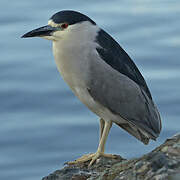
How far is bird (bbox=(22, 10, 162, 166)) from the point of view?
630 centimetres

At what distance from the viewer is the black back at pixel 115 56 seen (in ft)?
21.0

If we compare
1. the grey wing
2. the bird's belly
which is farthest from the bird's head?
the bird's belly

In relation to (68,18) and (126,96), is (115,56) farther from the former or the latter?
(68,18)

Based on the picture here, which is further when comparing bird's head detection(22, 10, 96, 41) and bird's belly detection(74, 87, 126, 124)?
bird's belly detection(74, 87, 126, 124)

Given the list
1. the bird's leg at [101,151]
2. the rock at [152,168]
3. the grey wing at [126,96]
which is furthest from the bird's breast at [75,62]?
the rock at [152,168]

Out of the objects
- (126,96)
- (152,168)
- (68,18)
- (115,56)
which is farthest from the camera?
(126,96)

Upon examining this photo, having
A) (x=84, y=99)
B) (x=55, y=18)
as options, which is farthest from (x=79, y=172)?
(x=55, y=18)

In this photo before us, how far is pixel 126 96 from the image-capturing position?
6.78 m

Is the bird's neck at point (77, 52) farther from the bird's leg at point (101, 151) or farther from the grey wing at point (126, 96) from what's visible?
the bird's leg at point (101, 151)

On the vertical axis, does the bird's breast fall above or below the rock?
above

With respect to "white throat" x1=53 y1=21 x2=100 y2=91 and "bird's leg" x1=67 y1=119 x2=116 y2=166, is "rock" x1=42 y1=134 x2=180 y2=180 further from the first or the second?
"white throat" x1=53 y1=21 x2=100 y2=91

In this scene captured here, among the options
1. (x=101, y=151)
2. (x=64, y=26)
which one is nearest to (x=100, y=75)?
(x=64, y=26)

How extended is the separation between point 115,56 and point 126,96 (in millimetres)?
522

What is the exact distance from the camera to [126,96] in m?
6.78
